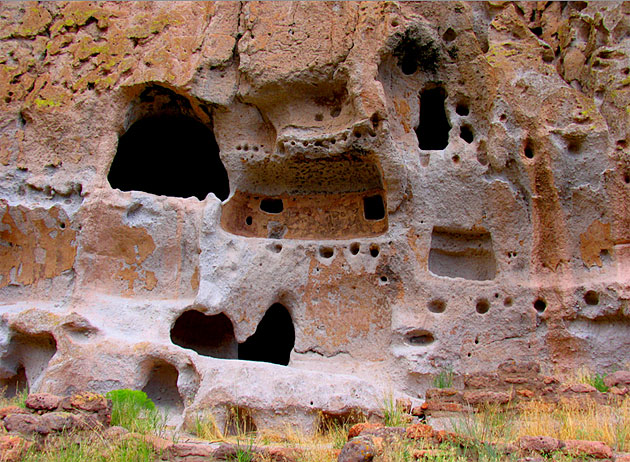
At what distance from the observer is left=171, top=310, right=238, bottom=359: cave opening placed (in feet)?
23.1

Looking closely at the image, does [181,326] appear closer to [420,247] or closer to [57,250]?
[57,250]

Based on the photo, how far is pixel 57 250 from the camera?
6.55m

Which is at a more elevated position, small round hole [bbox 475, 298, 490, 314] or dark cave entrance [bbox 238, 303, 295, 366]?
small round hole [bbox 475, 298, 490, 314]

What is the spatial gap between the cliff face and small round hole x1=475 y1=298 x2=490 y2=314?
6cm

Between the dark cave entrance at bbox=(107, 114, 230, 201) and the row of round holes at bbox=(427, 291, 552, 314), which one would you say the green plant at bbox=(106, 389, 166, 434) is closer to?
the row of round holes at bbox=(427, 291, 552, 314)

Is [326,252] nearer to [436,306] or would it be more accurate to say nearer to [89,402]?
[436,306]

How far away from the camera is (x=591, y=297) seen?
19.6 ft

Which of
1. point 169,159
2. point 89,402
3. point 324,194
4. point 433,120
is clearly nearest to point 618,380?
point 324,194

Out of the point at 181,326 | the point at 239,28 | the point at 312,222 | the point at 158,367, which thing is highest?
the point at 239,28

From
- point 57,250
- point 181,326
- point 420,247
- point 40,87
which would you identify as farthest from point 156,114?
point 420,247

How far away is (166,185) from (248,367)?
479cm

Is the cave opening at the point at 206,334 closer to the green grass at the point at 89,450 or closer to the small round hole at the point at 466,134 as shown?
the green grass at the point at 89,450

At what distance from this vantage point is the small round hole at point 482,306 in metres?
6.17

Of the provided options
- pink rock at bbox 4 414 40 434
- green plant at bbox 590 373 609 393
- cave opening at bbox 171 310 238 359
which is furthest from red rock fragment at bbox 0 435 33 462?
green plant at bbox 590 373 609 393
